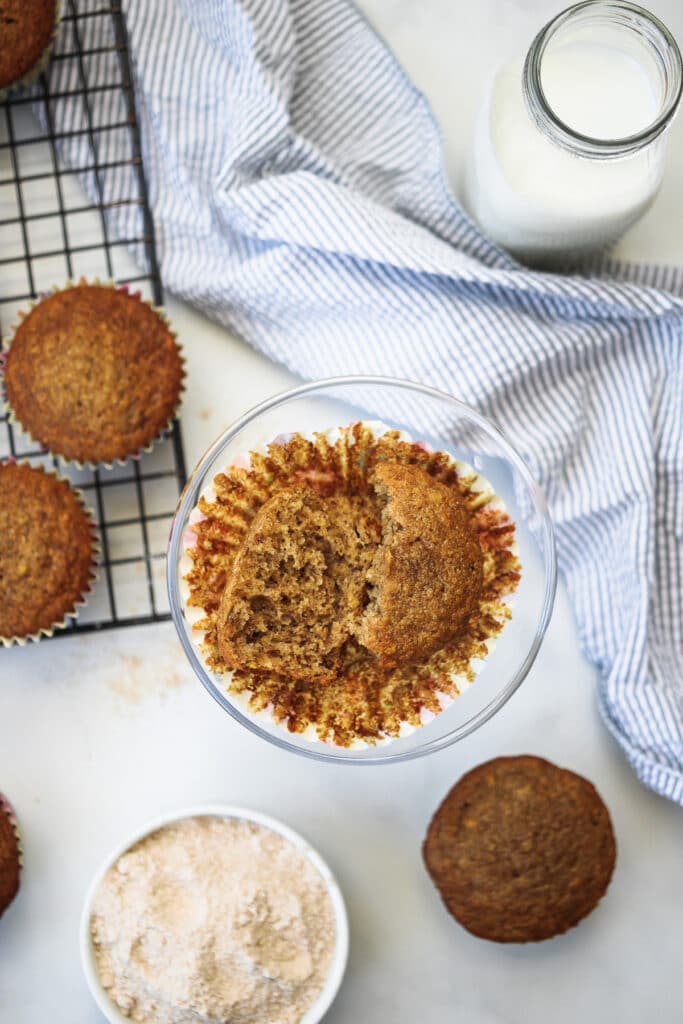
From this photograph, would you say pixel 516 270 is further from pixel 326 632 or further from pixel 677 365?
pixel 326 632

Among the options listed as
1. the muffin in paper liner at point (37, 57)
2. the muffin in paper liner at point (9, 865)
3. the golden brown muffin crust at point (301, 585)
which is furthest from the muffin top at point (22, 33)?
the muffin in paper liner at point (9, 865)

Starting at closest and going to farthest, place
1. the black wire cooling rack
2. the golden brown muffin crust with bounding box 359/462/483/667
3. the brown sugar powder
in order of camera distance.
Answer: the golden brown muffin crust with bounding box 359/462/483/667 → the brown sugar powder → the black wire cooling rack

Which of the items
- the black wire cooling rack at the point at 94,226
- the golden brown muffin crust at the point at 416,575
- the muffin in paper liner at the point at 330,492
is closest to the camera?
the golden brown muffin crust at the point at 416,575

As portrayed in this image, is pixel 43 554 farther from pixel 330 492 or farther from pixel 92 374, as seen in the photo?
pixel 330 492

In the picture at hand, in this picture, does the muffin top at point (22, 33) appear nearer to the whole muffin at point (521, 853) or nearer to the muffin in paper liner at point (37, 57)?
the muffin in paper liner at point (37, 57)

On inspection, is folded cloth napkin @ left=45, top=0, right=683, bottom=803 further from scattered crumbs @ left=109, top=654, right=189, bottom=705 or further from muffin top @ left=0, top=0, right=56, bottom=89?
scattered crumbs @ left=109, top=654, right=189, bottom=705

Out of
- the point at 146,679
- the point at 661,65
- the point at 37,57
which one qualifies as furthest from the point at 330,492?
the point at 37,57

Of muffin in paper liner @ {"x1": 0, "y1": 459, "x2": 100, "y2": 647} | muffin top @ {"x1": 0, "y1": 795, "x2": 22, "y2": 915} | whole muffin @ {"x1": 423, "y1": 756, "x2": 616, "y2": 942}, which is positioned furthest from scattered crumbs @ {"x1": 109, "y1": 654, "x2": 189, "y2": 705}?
whole muffin @ {"x1": 423, "y1": 756, "x2": 616, "y2": 942}
